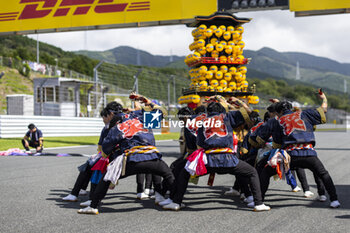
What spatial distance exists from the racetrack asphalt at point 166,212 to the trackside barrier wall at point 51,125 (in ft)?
41.2

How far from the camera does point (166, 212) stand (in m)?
6.14

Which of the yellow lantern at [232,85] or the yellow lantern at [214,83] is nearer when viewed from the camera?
the yellow lantern at [214,83]

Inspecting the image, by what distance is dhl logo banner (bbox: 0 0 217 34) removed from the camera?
62.7 feet

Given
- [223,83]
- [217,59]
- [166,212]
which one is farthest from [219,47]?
[166,212]

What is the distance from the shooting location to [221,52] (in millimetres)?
14750

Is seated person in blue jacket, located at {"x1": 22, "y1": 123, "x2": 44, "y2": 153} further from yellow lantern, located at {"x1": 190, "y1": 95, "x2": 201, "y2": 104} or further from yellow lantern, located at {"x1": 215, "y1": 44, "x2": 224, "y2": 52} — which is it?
yellow lantern, located at {"x1": 215, "y1": 44, "x2": 224, "y2": 52}

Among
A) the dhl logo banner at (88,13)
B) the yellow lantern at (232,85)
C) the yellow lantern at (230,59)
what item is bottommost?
the yellow lantern at (232,85)

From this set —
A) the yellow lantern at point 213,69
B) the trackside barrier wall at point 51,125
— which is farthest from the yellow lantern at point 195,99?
the trackside barrier wall at point 51,125

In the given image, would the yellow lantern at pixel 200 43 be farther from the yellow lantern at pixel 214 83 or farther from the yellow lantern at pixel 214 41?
the yellow lantern at pixel 214 83

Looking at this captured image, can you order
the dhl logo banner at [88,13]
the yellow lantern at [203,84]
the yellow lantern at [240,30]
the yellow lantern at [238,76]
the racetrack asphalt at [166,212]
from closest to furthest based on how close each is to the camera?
the racetrack asphalt at [166,212]
the yellow lantern at [203,84]
the yellow lantern at [238,76]
the yellow lantern at [240,30]
the dhl logo banner at [88,13]

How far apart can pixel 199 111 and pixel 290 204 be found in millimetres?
2109

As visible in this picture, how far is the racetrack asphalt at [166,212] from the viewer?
5215 mm

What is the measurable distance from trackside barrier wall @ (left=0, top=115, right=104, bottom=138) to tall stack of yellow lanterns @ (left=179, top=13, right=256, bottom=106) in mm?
10536

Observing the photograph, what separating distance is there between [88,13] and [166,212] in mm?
16099
